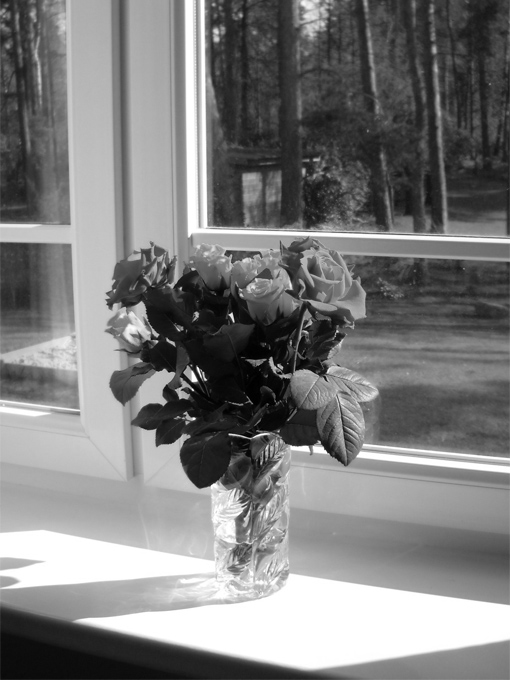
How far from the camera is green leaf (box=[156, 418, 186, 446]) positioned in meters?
0.99

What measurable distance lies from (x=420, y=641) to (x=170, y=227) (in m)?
0.73

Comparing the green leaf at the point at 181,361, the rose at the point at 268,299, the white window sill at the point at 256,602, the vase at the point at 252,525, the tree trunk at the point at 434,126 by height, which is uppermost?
the tree trunk at the point at 434,126

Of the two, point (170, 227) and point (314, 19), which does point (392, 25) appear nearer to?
point (314, 19)

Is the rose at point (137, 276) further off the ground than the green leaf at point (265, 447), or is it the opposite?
the rose at point (137, 276)

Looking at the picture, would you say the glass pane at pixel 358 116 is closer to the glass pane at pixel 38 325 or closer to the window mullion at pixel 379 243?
the window mullion at pixel 379 243

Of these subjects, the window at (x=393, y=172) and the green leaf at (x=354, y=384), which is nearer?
the green leaf at (x=354, y=384)

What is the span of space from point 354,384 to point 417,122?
465 mm

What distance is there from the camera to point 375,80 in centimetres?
120

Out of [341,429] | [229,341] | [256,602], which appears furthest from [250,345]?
[256,602]

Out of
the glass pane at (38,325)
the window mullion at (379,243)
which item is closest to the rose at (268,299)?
the window mullion at (379,243)

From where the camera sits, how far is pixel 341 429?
0.90m

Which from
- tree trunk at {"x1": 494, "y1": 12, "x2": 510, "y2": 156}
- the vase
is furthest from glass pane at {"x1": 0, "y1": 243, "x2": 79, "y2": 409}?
tree trunk at {"x1": 494, "y1": 12, "x2": 510, "y2": 156}

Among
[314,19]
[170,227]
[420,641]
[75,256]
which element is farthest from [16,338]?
[420,641]

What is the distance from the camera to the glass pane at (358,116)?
1153mm
